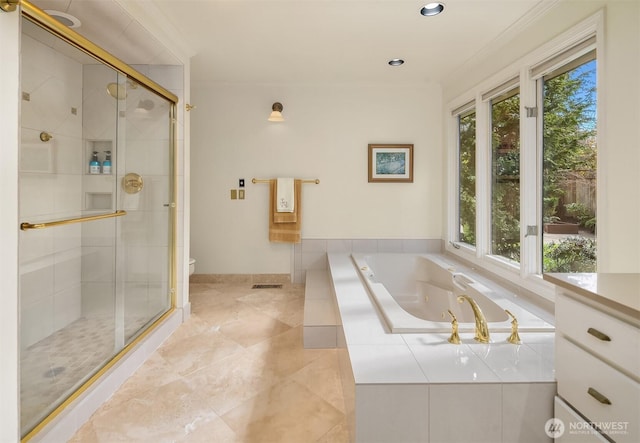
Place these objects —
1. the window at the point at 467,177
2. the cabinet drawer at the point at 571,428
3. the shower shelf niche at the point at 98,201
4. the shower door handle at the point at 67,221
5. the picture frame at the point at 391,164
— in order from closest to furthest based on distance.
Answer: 1. the cabinet drawer at the point at 571,428
2. the shower door handle at the point at 67,221
3. the shower shelf niche at the point at 98,201
4. the window at the point at 467,177
5. the picture frame at the point at 391,164

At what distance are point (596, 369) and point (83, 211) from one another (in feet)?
8.08

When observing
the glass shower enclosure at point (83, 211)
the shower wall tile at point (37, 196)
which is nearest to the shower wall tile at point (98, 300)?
the glass shower enclosure at point (83, 211)

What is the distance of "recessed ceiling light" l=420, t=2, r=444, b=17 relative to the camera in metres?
2.15

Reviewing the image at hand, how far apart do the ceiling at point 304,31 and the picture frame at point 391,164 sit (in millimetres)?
795

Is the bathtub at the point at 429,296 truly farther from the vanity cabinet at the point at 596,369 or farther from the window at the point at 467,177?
the vanity cabinet at the point at 596,369

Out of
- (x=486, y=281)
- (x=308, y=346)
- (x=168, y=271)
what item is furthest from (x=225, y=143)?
(x=486, y=281)

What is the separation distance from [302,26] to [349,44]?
0.45 m

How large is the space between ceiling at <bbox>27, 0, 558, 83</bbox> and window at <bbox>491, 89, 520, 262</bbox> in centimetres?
48

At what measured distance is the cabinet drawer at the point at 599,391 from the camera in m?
0.93

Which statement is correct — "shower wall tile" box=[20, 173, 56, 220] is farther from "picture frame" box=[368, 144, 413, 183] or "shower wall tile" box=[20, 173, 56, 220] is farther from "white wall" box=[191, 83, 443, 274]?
"picture frame" box=[368, 144, 413, 183]

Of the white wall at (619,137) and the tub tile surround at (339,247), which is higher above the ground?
the white wall at (619,137)

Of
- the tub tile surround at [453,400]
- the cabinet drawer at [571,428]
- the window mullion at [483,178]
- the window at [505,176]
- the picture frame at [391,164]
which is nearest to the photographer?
the cabinet drawer at [571,428]

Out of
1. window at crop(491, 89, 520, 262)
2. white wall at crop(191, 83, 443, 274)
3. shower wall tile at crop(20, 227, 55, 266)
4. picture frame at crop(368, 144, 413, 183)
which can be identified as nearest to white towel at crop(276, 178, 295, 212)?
white wall at crop(191, 83, 443, 274)

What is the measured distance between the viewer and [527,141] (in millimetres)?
2291
